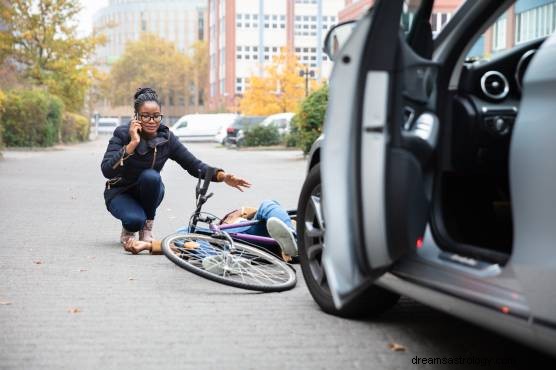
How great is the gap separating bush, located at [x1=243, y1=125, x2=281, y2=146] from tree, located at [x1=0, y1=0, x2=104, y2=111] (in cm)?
848

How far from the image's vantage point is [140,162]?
26.8 feet

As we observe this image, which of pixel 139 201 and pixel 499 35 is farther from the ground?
pixel 499 35

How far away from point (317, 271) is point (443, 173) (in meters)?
1.43

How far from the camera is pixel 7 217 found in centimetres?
1155

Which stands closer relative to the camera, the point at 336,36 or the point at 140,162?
the point at 336,36

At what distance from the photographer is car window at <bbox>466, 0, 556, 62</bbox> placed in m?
4.68

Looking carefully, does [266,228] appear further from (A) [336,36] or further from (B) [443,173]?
(B) [443,173]

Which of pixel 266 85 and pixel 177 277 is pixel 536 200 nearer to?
pixel 177 277

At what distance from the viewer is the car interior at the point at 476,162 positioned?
4422 millimetres

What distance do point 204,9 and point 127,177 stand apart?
548ft

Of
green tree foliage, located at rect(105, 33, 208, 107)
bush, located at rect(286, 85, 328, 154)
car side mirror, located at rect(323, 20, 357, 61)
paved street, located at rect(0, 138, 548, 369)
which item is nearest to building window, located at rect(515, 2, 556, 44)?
car side mirror, located at rect(323, 20, 357, 61)

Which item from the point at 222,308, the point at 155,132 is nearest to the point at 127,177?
the point at 155,132

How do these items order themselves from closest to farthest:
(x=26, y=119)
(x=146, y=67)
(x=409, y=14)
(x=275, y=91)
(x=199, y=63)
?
(x=409, y=14)
(x=26, y=119)
(x=275, y=91)
(x=146, y=67)
(x=199, y=63)

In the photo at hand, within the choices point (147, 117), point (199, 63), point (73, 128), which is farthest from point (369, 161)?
point (199, 63)
